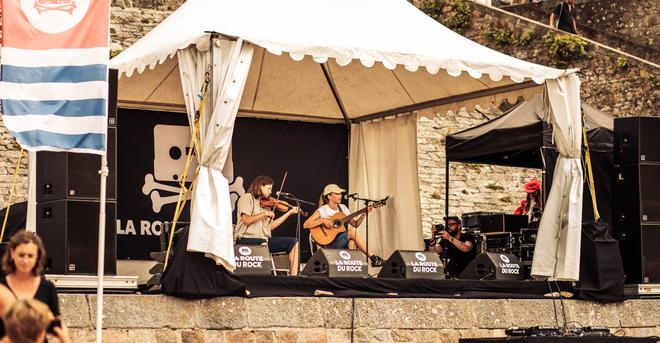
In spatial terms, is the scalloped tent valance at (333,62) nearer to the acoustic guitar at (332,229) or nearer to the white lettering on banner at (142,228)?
the white lettering on banner at (142,228)

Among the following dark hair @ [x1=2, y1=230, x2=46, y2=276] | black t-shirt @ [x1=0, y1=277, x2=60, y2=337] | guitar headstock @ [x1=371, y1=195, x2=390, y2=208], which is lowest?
black t-shirt @ [x1=0, y1=277, x2=60, y2=337]

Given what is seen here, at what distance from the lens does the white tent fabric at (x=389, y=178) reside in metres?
16.0

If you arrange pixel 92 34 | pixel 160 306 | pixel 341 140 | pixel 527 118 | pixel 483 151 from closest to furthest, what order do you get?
pixel 92 34, pixel 160 306, pixel 527 118, pixel 483 151, pixel 341 140

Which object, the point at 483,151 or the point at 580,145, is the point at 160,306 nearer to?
the point at 580,145

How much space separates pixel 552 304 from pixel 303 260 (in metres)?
4.11

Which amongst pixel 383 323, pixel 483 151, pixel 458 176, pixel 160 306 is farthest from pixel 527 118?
pixel 458 176

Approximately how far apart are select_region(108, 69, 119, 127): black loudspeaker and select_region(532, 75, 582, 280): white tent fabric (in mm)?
4069

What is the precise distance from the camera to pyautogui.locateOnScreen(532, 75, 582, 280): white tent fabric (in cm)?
1298

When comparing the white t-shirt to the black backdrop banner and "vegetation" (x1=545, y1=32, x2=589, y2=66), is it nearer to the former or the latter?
the black backdrop banner

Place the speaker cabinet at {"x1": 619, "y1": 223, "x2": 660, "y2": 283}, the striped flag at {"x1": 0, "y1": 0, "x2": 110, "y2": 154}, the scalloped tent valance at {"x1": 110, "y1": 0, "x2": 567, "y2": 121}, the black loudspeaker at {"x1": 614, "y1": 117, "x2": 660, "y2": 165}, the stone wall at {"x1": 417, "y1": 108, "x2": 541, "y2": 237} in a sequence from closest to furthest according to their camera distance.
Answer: the striped flag at {"x1": 0, "y1": 0, "x2": 110, "y2": 154} < the scalloped tent valance at {"x1": 110, "y1": 0, "x2": 567, "y2": 121} < the speaker cabinet at {"x1": 619, "y1": 223, "x2": 660, "y2": 283} < the black loudspeaker at {"x1": 614, "y1": 117, "x2": 660, "y2": 165} < the stone wall at {"x1": 417, "y1": 108, "x2": 541, "y2": 237}

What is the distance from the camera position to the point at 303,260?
16.4 meters

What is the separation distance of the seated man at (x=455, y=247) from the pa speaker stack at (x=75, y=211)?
5.05 meters

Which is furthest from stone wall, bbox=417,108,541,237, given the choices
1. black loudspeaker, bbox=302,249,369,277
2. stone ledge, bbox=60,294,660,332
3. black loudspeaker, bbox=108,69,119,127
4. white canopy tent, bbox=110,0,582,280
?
black loudspeaker, bbox=108,69,119,127

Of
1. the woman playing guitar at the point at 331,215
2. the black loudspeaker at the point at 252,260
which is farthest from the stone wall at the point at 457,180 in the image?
the black loudspeaker at the point at 252,260
